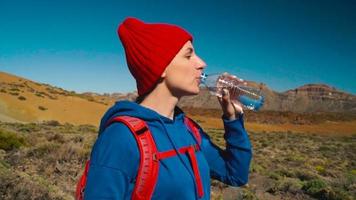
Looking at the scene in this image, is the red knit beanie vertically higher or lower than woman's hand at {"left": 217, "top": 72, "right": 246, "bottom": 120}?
higher

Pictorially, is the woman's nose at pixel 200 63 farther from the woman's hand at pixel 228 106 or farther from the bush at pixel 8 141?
the bush at pixel 8 141

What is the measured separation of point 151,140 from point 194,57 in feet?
2.23

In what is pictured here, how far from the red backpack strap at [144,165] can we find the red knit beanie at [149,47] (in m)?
0.45

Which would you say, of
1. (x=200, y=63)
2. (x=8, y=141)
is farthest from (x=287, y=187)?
(x=200, y=63)

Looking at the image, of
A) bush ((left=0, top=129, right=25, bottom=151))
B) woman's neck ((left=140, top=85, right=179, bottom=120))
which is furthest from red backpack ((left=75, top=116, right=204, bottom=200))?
bush ((left=0, top=129, right=25, bottom=151))

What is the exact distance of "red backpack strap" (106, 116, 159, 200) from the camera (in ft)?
5.71

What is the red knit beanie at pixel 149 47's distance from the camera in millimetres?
2189

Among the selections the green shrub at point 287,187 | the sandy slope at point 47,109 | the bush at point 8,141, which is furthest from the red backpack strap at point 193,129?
the sandy slope at point 47,109

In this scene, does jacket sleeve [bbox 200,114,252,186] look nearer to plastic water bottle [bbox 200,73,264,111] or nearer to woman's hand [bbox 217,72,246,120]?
woman's hand [bbox 217,72,246,120]

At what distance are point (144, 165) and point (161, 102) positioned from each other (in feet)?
1.84

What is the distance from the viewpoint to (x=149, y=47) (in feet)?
7.21

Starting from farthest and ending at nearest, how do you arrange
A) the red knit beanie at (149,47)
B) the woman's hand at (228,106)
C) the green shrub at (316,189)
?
the green shrub at (316,189)
the woman's hand at (228,106)
the red knit beanie at (149,47)

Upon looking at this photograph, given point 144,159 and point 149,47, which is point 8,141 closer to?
point 149,47

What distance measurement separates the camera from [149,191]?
1.75 meters
